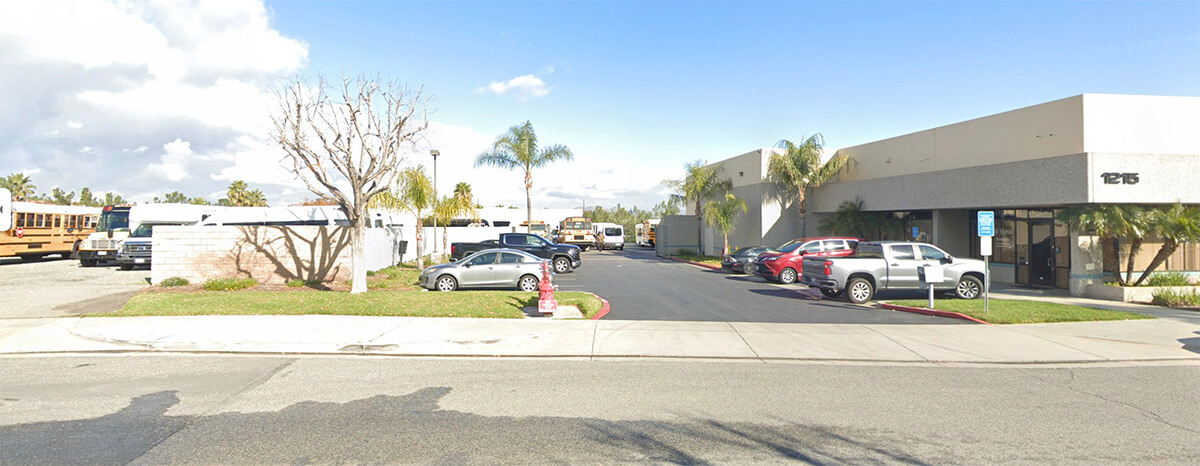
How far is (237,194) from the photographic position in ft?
205

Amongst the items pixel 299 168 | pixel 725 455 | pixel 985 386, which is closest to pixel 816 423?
pixel 725 455

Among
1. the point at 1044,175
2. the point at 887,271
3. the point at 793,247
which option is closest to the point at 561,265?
the point at 793,247

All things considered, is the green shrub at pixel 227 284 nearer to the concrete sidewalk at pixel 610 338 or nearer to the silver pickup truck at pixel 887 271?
the concrete sidewalk at pixel 610 338

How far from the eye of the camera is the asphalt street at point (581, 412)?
17.2ft

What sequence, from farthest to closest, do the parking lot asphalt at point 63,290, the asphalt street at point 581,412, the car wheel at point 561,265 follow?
the car wheel at point 561,265, the parking lot asphalt at point 63,290, the asphalt street at point 581,412

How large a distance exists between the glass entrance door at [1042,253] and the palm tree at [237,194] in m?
67.3

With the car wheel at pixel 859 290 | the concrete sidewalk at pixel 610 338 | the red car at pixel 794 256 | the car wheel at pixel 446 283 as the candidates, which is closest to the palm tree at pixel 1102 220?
the concrete sidewalk at pixel 610 338

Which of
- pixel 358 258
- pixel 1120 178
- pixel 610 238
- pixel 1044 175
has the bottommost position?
pixel 358 258

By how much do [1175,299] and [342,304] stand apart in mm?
21672

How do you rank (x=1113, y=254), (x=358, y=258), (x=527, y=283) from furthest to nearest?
(x=1113, y=254)
(x=527, y=283)
(x=358, y=258)

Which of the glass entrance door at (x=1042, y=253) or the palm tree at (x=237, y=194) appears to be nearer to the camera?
the glass entrance door at (x=1042, y=253)

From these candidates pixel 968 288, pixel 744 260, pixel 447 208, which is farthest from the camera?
pixel 447 208

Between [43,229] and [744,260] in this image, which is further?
[43,229]

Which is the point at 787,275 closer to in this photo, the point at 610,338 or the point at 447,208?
the point at 610,338
